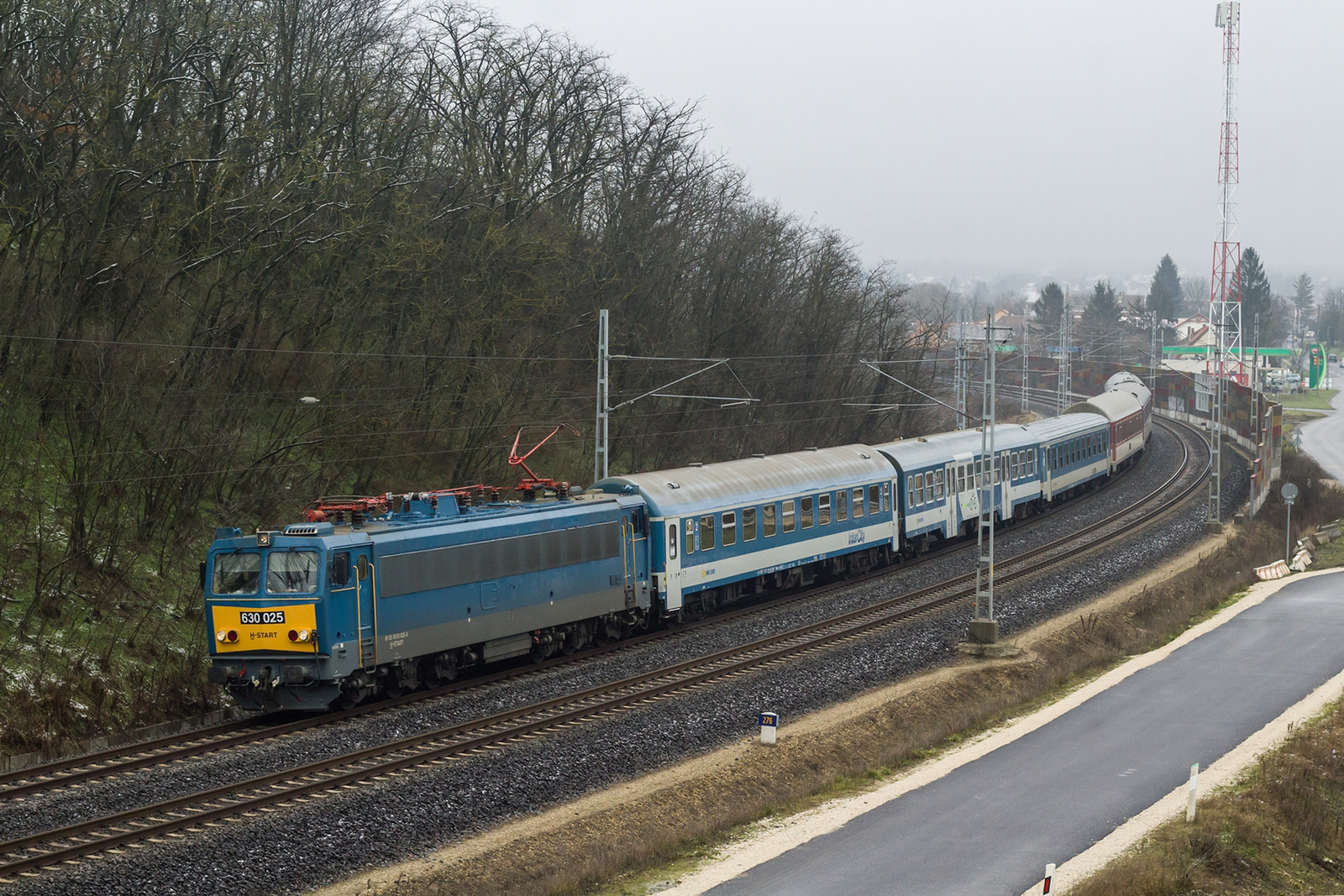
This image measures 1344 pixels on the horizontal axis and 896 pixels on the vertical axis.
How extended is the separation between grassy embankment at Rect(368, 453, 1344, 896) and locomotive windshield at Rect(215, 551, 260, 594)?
7003mm

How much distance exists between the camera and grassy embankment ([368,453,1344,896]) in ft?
49.3

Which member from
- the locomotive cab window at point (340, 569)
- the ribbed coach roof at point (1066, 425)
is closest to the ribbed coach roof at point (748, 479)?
the locomotive cab window at point (340, 569)

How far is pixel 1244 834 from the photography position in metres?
17.0

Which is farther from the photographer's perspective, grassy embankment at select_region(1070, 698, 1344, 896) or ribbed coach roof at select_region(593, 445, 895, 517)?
ribbed coach roof at select_region(593, 445, 895, 517)

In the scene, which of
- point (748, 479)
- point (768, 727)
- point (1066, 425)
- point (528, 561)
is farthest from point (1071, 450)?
point (768, 727)

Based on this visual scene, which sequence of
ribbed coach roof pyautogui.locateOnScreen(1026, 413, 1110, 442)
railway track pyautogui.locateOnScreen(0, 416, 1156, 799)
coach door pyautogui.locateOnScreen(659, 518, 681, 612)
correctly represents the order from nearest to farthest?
railway track pyautogui.locateOnScreen(0, 416, 1156, 799), coach door pyautogui.locateOnScreen(659, 518, 681, 612), ribbed coach roof pyautogui.locateOnScreen(1026, 413, 1110, 442)

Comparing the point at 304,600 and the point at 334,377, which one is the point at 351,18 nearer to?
the point at 334,377

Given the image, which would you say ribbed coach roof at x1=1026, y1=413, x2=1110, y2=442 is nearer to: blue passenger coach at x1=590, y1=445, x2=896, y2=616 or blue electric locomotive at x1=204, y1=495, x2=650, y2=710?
blue passenger coach at x1=590, y1=445, x2=896, y2=616

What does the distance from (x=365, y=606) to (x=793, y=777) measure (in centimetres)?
704

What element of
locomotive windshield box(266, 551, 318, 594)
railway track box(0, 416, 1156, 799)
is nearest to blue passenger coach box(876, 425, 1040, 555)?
railway track box(0, 416, 1156, 799)

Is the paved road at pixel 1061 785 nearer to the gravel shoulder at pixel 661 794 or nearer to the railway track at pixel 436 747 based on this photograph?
the gravel shoulder at pixel 661 794

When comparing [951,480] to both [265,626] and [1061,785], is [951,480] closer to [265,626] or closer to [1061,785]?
[1061,785]

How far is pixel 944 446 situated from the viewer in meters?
42.0

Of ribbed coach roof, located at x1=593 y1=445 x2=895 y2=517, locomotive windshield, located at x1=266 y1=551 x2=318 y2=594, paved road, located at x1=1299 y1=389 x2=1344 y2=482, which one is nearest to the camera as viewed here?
locomotive windshield, located at x1=266 y1=551 x2=318 y2=594
